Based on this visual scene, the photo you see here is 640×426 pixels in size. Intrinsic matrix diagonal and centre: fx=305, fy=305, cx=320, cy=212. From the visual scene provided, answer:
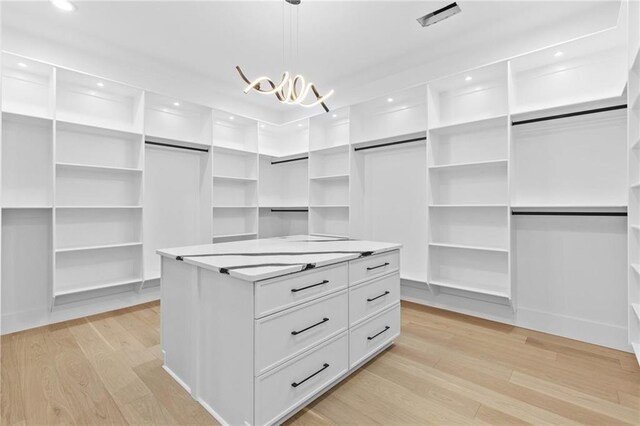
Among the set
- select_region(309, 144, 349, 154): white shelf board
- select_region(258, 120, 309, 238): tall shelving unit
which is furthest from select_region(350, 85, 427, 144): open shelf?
select_region(258, 120, 309, 238): tall shelving unit

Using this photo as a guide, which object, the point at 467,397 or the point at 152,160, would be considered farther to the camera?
the point at 152,160

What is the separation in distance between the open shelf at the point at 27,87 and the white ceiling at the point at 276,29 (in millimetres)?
243

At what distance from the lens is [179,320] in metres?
1.95

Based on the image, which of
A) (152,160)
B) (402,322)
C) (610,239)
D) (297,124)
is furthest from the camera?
(297,124)

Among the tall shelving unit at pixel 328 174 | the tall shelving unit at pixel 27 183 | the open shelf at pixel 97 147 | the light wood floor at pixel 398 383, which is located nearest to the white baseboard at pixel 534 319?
the light wood floor at pixel 398 383

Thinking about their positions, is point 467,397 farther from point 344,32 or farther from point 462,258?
point 344,32

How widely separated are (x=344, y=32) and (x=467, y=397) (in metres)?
3.35

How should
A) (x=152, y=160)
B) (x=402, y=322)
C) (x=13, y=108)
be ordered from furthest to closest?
(x=152, y=160)
(x=402, y=322)
(x=13, y=108)

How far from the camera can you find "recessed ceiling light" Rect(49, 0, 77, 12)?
2611 millimetres

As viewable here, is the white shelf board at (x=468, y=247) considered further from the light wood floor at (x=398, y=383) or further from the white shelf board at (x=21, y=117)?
the white shelf board at (x=21, y=117)

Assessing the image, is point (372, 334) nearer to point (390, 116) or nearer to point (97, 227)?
point (390, 116)

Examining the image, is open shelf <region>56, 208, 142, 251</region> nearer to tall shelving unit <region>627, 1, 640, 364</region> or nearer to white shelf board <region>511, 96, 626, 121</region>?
white shelf board <region>511, 96, 626, 121</region>

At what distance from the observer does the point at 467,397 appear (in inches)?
74.2

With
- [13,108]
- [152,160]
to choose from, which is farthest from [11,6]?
[152,160]
